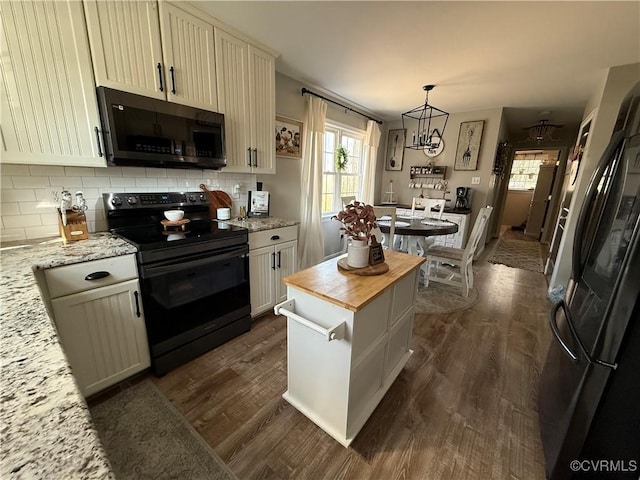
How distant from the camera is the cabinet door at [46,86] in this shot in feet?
4.22

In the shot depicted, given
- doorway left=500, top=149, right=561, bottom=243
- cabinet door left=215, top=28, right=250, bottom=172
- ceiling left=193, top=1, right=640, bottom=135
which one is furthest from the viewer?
doorway left=500, top=149, right=561, bottom=243

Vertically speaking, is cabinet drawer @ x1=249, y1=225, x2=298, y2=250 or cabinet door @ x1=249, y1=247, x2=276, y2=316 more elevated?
cabinet drawer @ x1=249, y1=225, x2=298, y2=250

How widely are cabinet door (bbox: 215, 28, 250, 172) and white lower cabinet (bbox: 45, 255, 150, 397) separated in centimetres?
117

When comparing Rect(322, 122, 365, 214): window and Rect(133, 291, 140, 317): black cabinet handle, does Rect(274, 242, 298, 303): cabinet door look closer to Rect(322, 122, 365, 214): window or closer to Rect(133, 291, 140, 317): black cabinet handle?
Rect(133, 291, 140, 317): black cabinet handle

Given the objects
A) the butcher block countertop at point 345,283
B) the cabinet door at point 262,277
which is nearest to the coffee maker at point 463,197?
the butcher block countertop at point 345,283

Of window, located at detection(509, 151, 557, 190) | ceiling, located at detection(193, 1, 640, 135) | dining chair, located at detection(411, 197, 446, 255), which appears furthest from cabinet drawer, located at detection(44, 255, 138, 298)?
window, located at detection(509, 151, 557, 190)

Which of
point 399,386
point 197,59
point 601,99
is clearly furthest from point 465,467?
point 601,99

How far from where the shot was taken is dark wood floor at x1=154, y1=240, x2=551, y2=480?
122cm

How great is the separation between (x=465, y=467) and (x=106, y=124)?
2.67 m

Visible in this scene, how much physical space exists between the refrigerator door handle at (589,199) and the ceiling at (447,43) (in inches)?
43.6

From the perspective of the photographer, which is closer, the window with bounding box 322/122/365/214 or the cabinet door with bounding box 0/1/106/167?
the cabinet door with bounding box 0/1/106/167

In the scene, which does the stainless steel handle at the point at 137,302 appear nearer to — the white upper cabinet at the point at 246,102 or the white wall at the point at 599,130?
the white upper cabinet at the point at 246,102

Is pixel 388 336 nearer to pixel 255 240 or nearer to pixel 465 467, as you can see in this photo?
pixel 465 467

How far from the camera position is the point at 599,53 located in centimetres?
217
